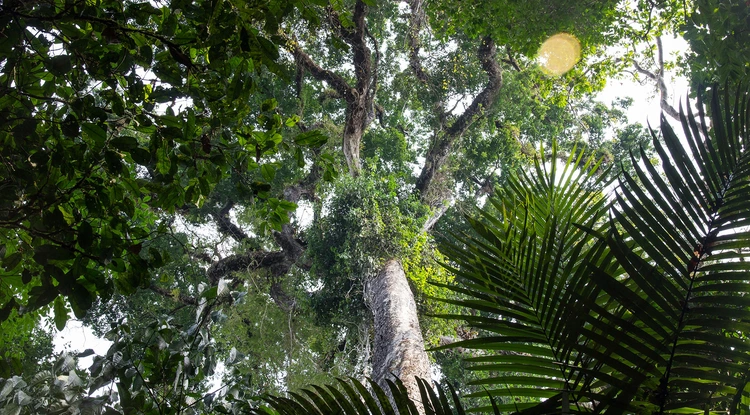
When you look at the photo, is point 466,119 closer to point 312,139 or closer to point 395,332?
point 395,332

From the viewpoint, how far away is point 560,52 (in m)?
8.46

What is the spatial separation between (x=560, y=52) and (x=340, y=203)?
4377 mm

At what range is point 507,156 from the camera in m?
12.8

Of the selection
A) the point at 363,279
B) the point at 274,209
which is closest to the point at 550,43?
the point at 363,279

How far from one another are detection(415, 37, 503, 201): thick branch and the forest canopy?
62 millimetres

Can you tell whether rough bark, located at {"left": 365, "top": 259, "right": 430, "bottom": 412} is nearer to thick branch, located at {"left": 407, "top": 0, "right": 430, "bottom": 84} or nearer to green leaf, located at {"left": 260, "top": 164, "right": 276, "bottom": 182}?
green leaf, located at {"left": 260, "top": 164, "right": 276, "bottom": 182}

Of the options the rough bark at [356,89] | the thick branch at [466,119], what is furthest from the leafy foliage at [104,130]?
the thick branch at [466,119]

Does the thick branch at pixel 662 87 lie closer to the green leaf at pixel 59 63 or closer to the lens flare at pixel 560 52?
the lens flare at pixel 560 52

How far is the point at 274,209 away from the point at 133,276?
0.64m

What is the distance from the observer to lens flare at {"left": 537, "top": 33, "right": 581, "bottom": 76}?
299 inches

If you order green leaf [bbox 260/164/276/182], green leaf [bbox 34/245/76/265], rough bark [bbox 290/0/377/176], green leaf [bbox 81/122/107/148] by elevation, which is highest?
rough bark [bbox 290/0/377/176]

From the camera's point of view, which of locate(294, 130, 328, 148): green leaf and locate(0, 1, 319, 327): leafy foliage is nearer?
locate(0, 1, 319, 327): leafy foliage

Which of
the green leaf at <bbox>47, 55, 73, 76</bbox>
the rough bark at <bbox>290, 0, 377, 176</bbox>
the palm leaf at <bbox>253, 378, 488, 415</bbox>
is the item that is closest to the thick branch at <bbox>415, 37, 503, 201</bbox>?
the rough bark at <bbox>290, 0, 377, 176</bbox>

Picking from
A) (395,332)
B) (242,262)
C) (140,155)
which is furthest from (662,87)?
(242,262)
